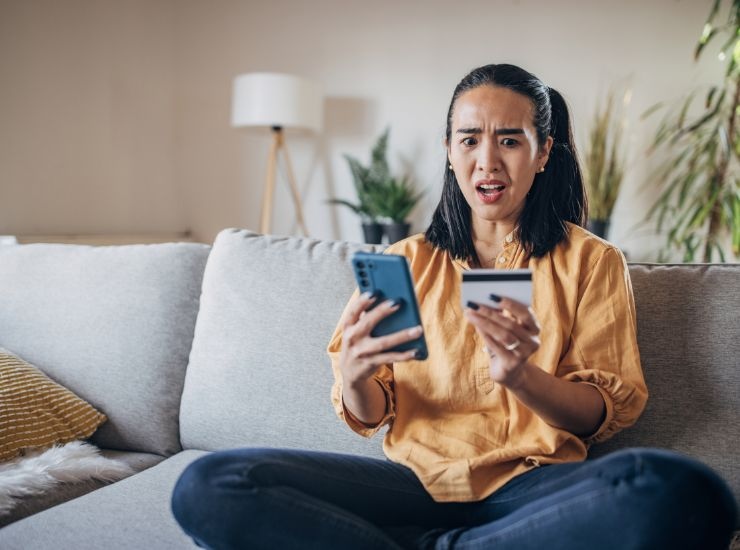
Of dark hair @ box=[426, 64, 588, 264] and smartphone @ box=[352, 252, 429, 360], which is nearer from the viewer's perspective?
smartphone @ box=[352, 252, 429, 360]

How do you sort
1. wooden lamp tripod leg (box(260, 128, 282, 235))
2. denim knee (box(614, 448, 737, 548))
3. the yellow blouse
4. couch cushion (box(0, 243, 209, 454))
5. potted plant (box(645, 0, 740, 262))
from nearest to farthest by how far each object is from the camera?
denim knee (box(614, 448, 737, 548)) → the yellow blouse → couch cushion (box(0, 243, 209, 454)) → potted plant (box(645, 0, 740, 262)) → wooden lamp tripod leg (box(260, 128, 282, 235))

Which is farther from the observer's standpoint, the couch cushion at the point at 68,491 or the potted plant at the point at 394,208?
the potted plant at the point at 394,208

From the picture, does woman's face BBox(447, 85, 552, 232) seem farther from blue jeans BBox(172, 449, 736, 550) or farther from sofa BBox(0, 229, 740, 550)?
blue jeans BBox(172, 449, 736, 550)

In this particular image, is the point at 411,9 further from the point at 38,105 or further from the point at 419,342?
the point at 419,342

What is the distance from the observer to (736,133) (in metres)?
2.53

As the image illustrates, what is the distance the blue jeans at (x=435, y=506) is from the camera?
2.40 feet

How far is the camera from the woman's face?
109 cm

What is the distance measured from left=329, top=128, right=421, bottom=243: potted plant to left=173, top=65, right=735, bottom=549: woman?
71.6 inches

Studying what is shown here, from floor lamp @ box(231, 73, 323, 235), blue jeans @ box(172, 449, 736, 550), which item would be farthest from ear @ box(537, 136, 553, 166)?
floor lamp @ box(231, 73, 323, 235)

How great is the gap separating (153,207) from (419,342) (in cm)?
288

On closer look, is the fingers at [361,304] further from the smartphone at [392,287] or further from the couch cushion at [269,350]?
the couch cushion at [269,350]

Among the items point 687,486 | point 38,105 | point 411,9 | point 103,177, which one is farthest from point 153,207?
point 687,486

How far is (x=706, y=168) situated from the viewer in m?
2.66

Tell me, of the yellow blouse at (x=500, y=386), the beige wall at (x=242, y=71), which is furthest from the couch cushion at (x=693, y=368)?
the beige wall at (x=242, y=71)
